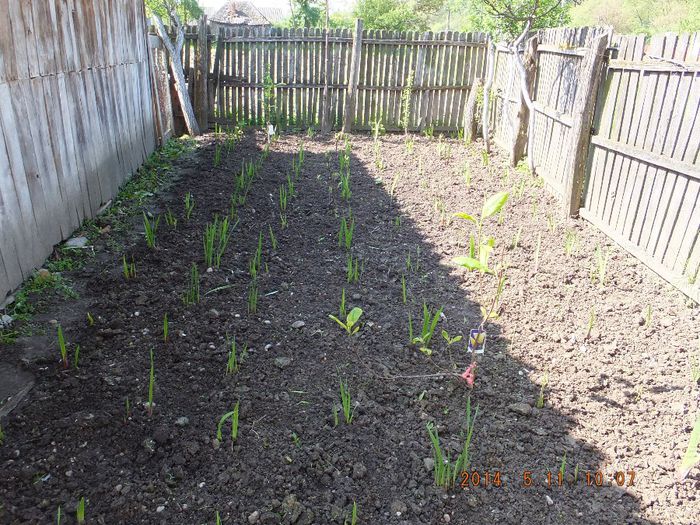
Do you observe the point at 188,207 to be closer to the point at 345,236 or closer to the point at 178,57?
the point at 345,236

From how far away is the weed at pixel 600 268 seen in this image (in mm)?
3842

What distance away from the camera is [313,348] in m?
3.04

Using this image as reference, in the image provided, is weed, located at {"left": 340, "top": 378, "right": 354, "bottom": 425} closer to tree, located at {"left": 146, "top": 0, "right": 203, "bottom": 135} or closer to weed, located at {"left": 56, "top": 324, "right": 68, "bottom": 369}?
weed, located at {"left": 56, "top": 324, "right": 68, "bottom": 369}

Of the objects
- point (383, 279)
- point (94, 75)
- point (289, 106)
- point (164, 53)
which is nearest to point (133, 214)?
point (94, 75)

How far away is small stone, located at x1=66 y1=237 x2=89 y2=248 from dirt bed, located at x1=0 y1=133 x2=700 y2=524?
0.63 feet

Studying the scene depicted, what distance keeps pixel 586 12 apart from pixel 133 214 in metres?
35.0

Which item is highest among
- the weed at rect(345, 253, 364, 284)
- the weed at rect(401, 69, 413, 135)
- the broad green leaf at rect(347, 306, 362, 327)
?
the weed at rect(401, 69, 413, 135)

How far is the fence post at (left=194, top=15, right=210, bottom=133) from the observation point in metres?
8.74

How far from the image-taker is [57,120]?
4.10m

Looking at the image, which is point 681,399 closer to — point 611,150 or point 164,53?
point 611,150

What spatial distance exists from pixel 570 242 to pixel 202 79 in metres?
6.97

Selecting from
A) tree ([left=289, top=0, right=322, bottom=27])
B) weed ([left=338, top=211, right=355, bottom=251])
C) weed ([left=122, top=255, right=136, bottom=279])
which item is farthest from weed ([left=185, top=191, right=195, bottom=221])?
tree ([left=289, top=0, right=322, bottom=27])

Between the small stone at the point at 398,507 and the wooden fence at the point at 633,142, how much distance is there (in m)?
2.61

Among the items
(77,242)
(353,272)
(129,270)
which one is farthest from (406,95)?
(129,270)
